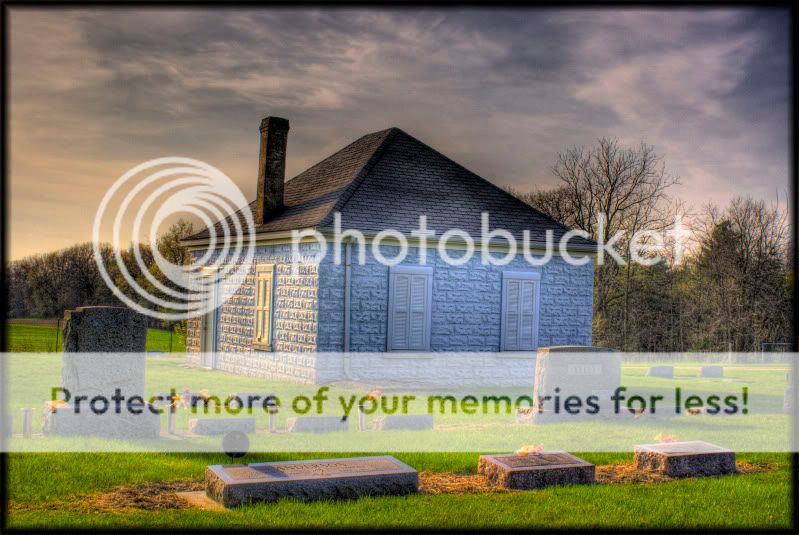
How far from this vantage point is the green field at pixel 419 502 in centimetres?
750

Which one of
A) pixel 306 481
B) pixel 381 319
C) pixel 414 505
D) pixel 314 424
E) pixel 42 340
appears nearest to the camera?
pixel 414 505

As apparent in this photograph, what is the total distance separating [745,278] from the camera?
45.3 metres

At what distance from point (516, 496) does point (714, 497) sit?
228 cm

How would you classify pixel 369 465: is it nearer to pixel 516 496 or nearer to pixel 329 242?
pixel 516 496

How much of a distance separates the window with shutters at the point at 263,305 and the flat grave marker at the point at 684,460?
42.6ft

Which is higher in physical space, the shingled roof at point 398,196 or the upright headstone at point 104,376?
the shingled roof at point 398,196

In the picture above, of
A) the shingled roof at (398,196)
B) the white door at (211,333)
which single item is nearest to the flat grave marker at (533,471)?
the shingled roof at (398,196)

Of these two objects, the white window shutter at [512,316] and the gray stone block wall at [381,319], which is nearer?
the gray stone block wall at [381,319]

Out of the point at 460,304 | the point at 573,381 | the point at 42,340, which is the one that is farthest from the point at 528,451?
the point at 42,340

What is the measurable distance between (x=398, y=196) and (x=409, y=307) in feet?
10.4

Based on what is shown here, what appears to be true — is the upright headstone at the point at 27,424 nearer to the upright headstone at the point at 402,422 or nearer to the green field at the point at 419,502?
the green field at the point at 419,502

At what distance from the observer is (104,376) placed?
1186cm

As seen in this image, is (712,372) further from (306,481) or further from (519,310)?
(306,481)

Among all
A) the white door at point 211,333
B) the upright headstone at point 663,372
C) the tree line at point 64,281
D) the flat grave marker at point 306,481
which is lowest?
the flat grave marker at point 306,481
